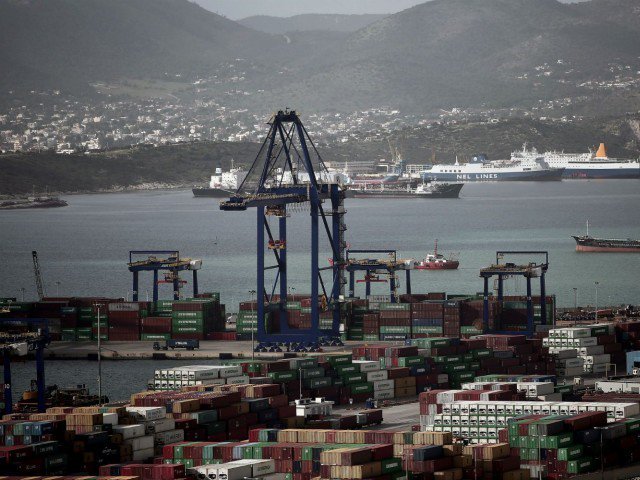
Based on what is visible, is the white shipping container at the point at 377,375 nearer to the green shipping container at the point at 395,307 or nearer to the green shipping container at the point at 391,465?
the green shipping container at the point at 395,307

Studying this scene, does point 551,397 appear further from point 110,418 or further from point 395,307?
point 395,307

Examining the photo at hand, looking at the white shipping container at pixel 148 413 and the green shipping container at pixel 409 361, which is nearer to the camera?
the white shipping container at pixel 148 413

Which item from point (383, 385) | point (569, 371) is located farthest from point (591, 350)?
point (383, 385)

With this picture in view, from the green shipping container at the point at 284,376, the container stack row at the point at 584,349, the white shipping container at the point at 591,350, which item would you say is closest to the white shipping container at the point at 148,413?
the green shipping container at the point at 284,376

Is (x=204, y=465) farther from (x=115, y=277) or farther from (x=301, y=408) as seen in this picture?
(x=115, y=277)

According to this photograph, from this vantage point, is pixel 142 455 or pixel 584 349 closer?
pixel 142 455

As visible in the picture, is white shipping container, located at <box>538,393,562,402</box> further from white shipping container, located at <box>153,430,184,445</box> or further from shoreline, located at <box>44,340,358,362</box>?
shoreline, located at <box>44,340,358,362</box>

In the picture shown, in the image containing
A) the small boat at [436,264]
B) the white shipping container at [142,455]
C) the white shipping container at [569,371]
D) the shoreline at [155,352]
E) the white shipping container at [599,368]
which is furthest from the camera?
the small boat at [436,264]
